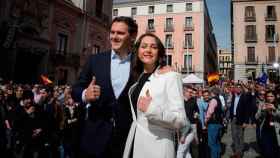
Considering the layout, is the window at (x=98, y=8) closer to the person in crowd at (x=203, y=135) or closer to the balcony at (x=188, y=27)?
the balcony at (x=188, y=27)

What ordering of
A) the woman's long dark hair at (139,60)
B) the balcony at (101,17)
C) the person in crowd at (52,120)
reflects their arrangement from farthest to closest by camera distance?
the balcony at (101,17) < the person in crowd at (52,120) < the woman's long dark hair at (139,60)

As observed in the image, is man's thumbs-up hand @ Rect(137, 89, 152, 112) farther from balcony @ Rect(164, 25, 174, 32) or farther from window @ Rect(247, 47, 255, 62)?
balcony @ Rect(164, 25, 174, 32)

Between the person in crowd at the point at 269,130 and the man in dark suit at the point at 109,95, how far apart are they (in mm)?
4310

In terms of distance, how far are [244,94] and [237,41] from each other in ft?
102

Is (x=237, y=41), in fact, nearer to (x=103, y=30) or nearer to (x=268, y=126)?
(x=103, y=30)

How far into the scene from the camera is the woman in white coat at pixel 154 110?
2.01 metres

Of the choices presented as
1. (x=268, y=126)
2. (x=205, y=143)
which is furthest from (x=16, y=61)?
(x=268, y=126)

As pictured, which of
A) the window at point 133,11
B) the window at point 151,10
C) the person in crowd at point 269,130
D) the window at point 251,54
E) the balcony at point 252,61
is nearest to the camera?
the person in crowd at point 269,130

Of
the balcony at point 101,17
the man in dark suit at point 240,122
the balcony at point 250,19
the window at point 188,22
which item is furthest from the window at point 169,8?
the man in dark suit at point 240,122

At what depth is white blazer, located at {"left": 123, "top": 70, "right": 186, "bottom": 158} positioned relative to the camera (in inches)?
78.7

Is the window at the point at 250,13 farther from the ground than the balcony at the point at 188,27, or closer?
farther from the ground

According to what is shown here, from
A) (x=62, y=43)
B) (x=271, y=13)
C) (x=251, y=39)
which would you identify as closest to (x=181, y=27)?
(x=251, y=39)

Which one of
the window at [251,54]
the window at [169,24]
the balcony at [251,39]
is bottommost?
the window at [251,54]

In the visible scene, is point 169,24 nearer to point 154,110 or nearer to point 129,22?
point 129,22
